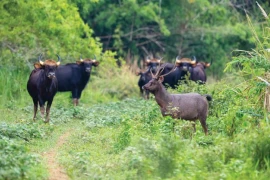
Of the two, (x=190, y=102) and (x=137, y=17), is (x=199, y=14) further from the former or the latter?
(x=190, y=102)

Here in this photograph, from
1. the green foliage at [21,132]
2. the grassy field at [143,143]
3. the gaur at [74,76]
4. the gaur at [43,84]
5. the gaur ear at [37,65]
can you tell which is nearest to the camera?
the grassy field at [143,143]

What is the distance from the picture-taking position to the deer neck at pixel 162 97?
50.8ft

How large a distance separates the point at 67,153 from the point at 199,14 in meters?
23.3

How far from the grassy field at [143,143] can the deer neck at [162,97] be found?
1.44 ft

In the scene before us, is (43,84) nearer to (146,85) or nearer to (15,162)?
(146,85)

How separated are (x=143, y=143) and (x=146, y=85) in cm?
495

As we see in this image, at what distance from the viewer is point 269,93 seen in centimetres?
1334

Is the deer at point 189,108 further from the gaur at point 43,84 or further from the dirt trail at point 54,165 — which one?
the gaur at point 43,84

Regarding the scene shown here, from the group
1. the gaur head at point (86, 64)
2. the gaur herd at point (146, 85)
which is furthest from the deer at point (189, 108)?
the gaur head at point (86, 64)

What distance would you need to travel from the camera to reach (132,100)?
82.7 feet

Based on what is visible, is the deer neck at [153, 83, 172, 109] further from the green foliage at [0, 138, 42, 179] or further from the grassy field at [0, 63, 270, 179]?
the green foliage at [0, 138, 42, 179]

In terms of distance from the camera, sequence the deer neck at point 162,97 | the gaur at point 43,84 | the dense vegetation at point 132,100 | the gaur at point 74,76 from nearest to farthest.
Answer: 1. the dense vegetation at point 132,100
2. the deer neck at point 162,97
3. the gaur at point 43,84
4. the gaur at point 74,76

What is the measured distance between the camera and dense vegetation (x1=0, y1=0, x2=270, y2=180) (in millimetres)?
10680

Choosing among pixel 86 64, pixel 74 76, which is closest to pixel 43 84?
pixel 74 76
